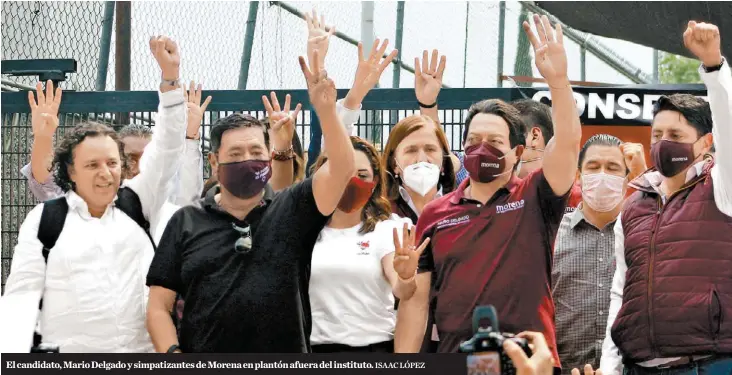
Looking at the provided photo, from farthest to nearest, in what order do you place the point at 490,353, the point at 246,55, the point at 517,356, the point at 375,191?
the point at 246,55, the point at 375,191, the point at 490,353, the point at 517,356

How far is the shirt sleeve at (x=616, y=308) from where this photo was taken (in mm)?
4570

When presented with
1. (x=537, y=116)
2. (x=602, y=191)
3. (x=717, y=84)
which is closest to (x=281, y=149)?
(x=537, y=116)

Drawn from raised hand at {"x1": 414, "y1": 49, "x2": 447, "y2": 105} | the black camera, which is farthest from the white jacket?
raised hand at {"x1": 414, "y1": 49, "x2": 447, "y2": 105}

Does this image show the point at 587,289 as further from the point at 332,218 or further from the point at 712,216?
the point at 332,218

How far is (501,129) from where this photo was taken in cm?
463

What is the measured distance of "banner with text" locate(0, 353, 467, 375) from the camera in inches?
169

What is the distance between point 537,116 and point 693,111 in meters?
0.93

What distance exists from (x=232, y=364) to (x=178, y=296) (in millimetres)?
373

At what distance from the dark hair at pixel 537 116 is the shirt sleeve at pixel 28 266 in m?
2.12

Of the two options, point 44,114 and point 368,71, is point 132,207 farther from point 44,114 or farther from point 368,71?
point 368,71

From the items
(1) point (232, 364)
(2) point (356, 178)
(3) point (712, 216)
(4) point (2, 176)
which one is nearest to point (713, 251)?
(3) point (712, 216)

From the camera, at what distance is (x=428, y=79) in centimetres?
543

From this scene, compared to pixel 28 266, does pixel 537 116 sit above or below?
above

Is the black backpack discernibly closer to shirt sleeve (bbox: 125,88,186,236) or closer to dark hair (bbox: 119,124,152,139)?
shirt sleeve (bbox: 125,88,186,236)
